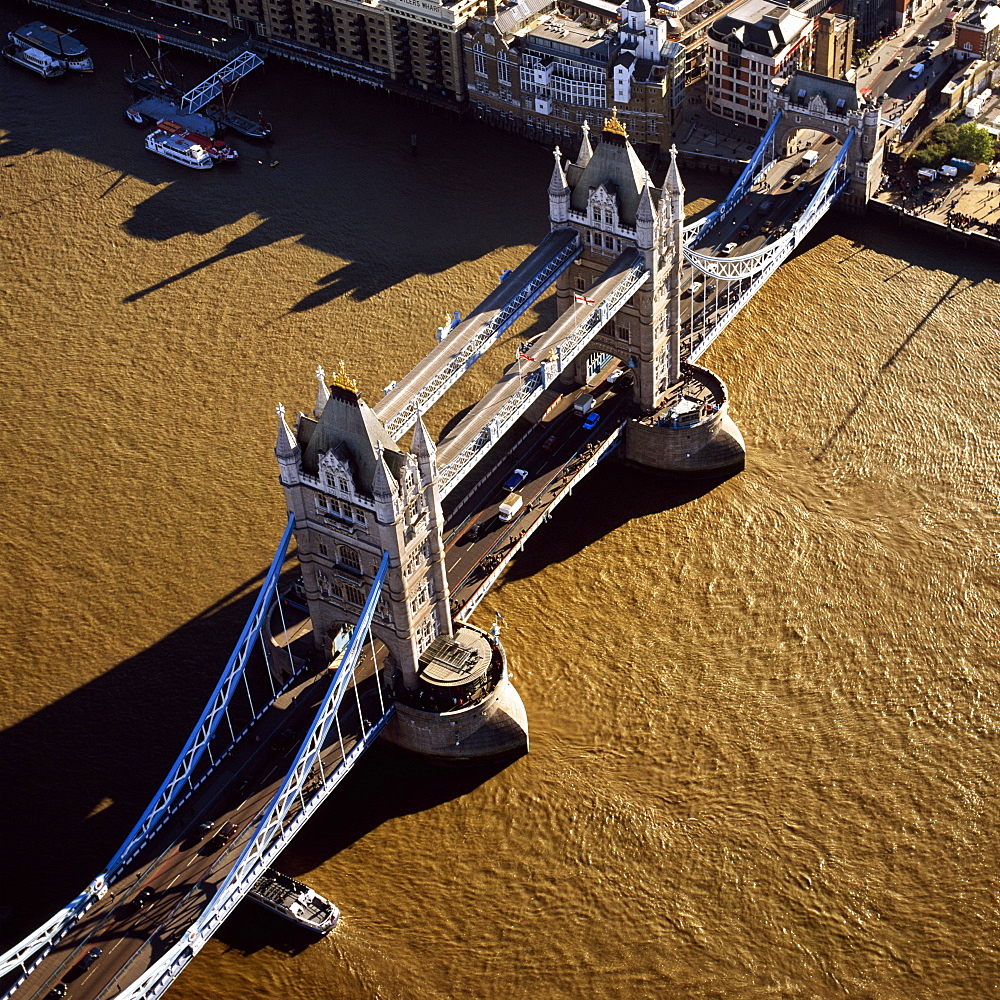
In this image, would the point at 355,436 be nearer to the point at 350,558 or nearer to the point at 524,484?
the point at 350,558

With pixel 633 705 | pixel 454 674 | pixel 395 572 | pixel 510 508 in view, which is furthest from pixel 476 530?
pixel 395 572

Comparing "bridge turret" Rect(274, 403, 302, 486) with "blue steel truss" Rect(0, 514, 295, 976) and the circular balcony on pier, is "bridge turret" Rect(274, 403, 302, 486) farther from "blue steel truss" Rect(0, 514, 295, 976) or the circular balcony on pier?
the circular balcony on pier

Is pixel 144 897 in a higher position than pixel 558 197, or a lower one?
lower

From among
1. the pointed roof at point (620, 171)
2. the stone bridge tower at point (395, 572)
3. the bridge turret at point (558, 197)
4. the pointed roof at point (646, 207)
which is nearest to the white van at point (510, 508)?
the stone bridge tower at point (395, 572)

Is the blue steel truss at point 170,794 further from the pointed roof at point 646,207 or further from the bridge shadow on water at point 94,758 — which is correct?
the pointed roof at point 646,207

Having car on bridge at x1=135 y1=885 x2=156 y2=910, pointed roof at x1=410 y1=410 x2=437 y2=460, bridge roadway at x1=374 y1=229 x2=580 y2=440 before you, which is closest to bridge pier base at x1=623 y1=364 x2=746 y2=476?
bridge roadway at x1=374 y1=229 x2=580 y2=440

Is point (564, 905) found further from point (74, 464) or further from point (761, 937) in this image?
point (74, 464)
